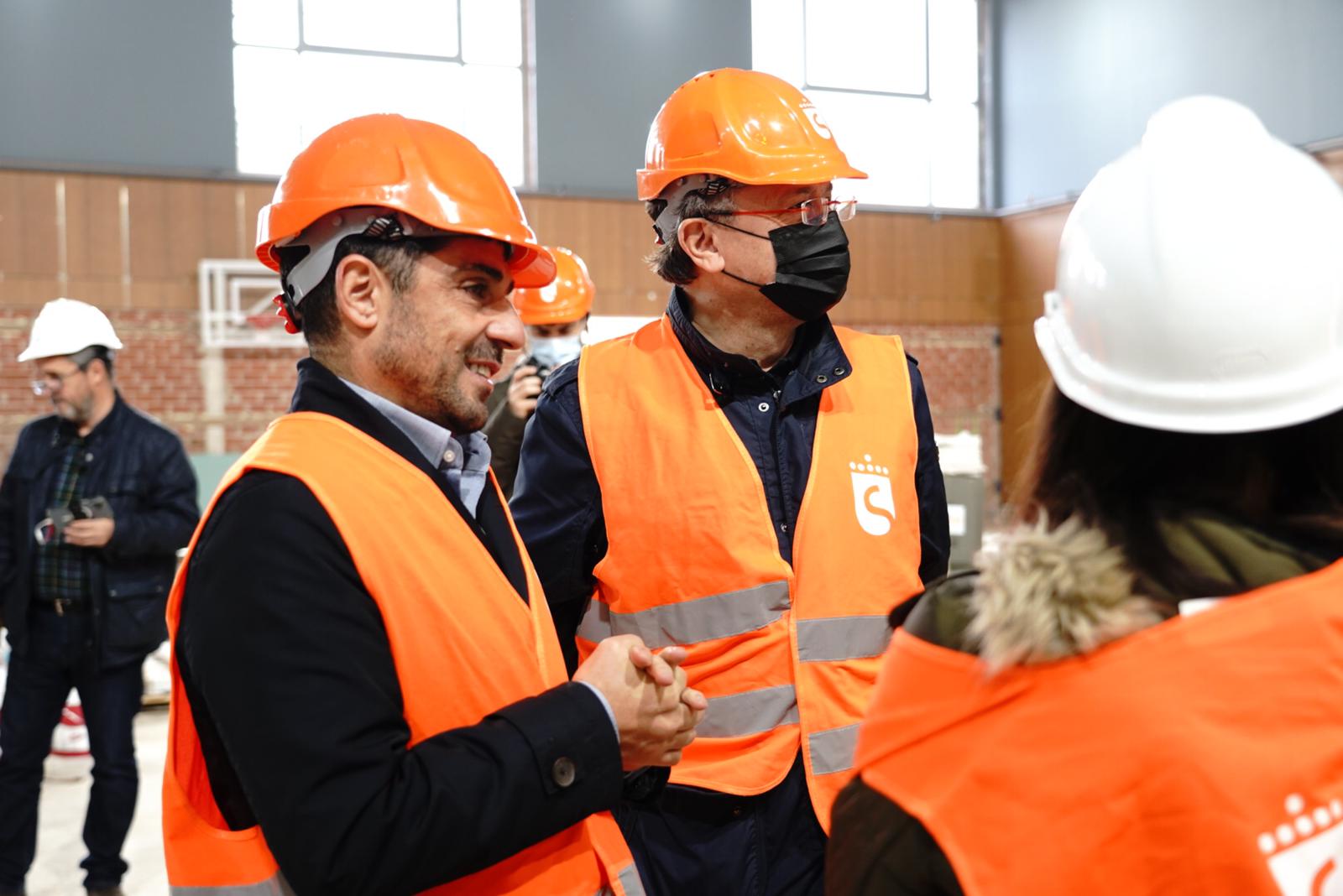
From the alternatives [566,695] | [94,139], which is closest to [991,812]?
[566,695]

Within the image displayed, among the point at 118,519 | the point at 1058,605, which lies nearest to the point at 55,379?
the point at 118,519

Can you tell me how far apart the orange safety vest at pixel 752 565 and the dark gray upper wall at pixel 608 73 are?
11.1 metres

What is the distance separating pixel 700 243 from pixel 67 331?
3547mm

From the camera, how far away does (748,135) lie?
2.45 m

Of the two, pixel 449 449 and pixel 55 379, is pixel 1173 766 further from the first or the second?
pixel 55 379

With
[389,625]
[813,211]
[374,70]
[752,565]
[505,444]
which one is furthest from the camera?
[374,70]

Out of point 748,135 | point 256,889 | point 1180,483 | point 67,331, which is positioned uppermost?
point 748,135

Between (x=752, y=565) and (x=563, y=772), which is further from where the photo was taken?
(x=752, y=565)

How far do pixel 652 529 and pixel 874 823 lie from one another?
1239 millimetres

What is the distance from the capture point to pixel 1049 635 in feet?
3.18

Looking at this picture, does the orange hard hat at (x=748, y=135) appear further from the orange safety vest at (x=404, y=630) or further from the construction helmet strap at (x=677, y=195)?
the orange safety vest at (x=404, y=630)

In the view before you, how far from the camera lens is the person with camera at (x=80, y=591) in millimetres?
4664

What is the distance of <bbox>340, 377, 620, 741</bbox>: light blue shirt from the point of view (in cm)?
164

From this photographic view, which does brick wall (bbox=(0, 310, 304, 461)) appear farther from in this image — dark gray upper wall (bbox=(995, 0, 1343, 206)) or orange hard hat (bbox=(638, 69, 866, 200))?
orange hard hat (bbox=(638, 69, 866, 200))
